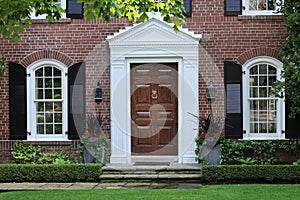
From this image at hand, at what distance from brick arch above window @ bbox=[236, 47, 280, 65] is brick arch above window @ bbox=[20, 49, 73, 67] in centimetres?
407

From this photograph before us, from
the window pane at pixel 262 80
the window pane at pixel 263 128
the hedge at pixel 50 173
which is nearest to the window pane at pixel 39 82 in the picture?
the hedge at pixel 50 173

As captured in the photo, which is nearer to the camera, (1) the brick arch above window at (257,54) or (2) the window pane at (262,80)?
(1) the brick arch above window at (257,54)

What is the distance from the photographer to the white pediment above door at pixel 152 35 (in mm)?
12812

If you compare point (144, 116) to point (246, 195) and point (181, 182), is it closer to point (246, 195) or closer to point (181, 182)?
point (181, 182)

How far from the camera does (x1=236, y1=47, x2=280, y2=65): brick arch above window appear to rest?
12828mm

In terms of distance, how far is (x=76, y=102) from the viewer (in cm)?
1303

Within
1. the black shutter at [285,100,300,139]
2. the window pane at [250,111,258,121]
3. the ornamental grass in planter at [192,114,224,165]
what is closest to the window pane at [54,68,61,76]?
the ornamental grass in planter at [192,114,224,165]

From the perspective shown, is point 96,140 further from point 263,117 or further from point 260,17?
point 260,17

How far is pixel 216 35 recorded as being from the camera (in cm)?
1296

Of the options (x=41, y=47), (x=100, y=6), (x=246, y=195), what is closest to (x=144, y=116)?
(x=41, y=47)

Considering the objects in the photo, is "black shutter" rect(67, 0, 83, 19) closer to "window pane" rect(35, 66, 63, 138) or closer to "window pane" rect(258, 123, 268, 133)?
"window pane" rect(35, 66, 63, 138)

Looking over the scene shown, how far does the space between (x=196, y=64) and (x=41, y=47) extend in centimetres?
374

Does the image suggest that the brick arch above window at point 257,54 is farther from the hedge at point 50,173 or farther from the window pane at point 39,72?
the window pane at point 39,72

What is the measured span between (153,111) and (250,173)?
2.94 metres
